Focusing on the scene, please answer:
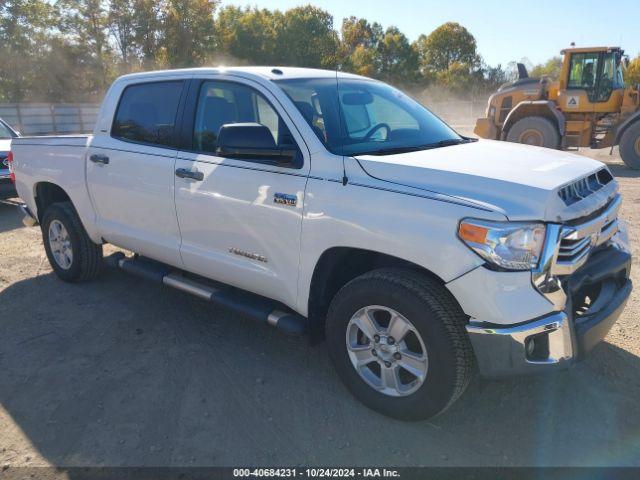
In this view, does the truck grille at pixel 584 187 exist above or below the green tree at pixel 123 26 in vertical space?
below

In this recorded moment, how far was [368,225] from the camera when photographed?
2.95 m

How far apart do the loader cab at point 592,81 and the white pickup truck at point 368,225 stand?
35.5 feet

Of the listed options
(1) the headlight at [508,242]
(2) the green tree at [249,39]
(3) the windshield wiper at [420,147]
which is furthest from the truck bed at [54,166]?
(2) the green tree at [249,39]

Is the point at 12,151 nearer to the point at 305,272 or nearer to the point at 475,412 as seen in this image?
the point at 305,272

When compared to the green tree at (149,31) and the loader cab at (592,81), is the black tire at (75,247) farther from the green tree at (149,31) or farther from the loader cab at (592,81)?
the green tree at (149,31)

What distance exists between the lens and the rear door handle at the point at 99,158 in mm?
4609

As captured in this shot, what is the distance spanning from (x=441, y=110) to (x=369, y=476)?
3956 cm

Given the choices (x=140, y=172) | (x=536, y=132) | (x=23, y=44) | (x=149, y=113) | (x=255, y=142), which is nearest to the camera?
(x=255, y=142)

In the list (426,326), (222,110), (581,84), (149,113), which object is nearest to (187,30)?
(581,84)

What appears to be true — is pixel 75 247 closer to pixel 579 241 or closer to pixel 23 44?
pixel 579 241

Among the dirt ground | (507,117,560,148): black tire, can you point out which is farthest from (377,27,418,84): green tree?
the dirt ground

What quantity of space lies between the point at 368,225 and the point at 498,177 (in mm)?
713

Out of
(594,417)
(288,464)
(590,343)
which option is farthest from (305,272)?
(594,417)

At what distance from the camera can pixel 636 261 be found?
18.5 ft
